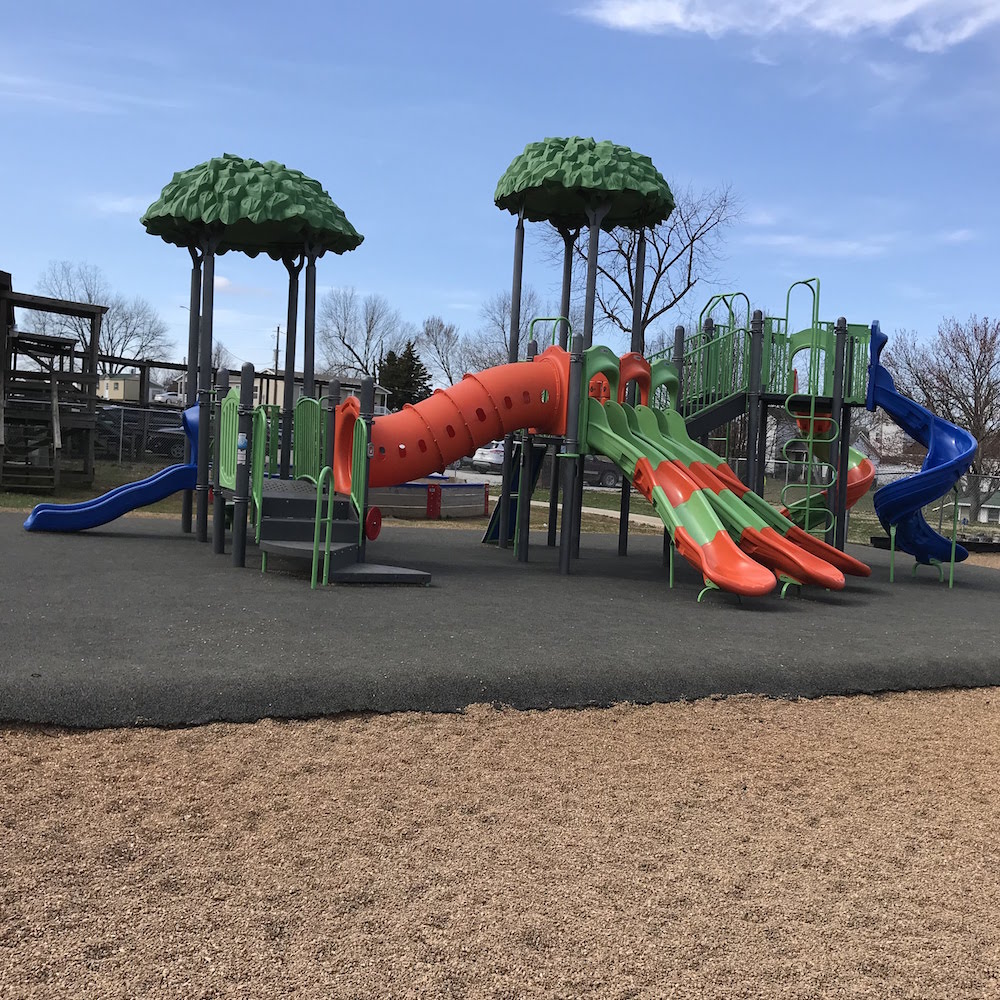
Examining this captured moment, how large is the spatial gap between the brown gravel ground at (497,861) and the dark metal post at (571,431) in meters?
5.83

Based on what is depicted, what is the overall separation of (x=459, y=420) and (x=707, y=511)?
309cm

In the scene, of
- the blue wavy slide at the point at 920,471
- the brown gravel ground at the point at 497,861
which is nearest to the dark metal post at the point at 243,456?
the brown gravel ground at the point at 497,861

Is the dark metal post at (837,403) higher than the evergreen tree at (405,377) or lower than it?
lower

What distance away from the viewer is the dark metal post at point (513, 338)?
12953 mm

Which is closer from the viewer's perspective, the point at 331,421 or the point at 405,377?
the point at 331,421

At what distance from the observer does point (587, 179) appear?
39.1 feet

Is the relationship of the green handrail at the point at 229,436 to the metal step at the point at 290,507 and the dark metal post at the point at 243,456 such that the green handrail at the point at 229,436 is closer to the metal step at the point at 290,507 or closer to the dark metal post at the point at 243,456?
the dark metal post at the point at 243,456

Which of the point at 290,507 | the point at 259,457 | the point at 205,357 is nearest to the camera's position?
the point at 259,457

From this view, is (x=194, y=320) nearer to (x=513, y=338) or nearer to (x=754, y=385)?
(x=513, y=338)

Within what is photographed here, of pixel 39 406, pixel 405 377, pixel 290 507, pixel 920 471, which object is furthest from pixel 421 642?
pixel 405 377

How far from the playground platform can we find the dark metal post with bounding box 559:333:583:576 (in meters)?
0.61

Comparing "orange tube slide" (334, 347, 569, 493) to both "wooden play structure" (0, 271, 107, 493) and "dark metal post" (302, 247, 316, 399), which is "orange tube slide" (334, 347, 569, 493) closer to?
"dark metal post" (302, 247, 316, 399)

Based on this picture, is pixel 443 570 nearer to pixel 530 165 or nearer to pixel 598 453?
pixel 598 453

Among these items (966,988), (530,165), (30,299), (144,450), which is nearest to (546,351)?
(530,165)
